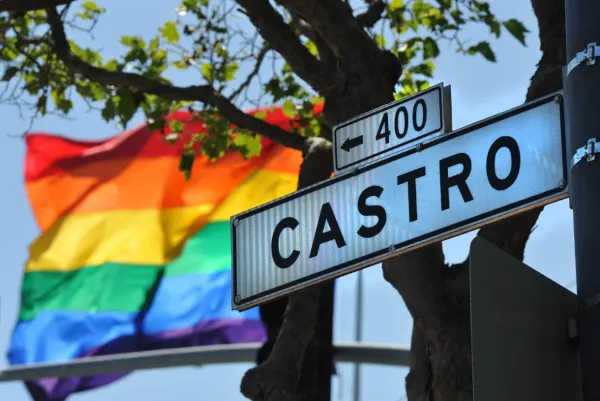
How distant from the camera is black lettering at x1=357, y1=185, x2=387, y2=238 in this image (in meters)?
3.73

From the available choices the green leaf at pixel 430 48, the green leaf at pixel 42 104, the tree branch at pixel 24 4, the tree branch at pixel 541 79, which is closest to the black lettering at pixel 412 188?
the tree branch at pixel 541 79

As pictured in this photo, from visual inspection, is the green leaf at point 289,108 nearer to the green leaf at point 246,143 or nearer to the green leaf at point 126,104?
the green leaf at point 246,143

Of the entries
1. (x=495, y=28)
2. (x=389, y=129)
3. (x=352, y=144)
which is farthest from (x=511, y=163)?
(x=495, y=28)

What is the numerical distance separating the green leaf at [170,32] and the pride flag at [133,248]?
7.56 ft

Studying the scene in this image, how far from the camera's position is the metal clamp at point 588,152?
117 inches

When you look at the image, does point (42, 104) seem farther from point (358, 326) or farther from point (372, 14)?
point (358, 326)

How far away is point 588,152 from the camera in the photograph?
2975 mm

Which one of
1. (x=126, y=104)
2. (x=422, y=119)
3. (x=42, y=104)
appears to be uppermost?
(x=42, y=104)

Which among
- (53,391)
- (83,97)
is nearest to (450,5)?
(83,97)

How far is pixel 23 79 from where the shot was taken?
32.7 feet

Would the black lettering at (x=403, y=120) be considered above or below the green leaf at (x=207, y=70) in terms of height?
below

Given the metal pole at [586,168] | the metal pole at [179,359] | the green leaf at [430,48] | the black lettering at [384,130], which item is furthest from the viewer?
the green leaf at [430,48]

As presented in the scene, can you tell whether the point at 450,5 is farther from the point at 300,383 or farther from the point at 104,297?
the point at 104,297

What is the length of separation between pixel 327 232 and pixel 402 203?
0.28m
